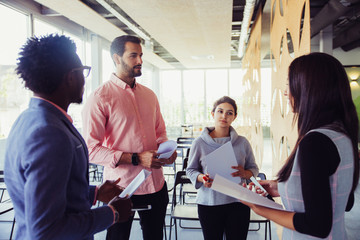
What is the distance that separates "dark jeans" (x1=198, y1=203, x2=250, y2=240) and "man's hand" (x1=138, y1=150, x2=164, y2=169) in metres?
0.62

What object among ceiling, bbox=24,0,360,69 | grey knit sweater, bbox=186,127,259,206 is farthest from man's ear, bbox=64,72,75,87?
ceiling, bbox=24,0,360,69

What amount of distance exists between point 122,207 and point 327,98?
35.7 inches

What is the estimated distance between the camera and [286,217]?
1.04 meters

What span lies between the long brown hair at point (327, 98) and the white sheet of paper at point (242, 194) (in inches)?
11.8

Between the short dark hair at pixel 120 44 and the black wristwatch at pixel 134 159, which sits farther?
the short dark hair at pixel 120 44

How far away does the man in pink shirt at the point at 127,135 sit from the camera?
175cm

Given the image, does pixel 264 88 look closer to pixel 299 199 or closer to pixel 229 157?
pixel 229 157

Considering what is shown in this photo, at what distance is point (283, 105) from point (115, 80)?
5.59 ft

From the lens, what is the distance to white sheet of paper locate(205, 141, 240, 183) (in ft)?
5.99

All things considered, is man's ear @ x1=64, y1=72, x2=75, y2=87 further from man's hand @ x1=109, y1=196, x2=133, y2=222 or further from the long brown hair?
the long brown hair

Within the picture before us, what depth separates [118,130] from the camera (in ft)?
6.07

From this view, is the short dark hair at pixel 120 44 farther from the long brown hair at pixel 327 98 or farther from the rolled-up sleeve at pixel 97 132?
the long brown hair at pixel 327 98


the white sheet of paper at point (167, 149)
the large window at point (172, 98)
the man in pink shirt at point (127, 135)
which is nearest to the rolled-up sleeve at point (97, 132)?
the man in pink shirt at point (127, 135)

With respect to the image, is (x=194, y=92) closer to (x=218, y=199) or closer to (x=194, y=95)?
(x=194, y=95)
